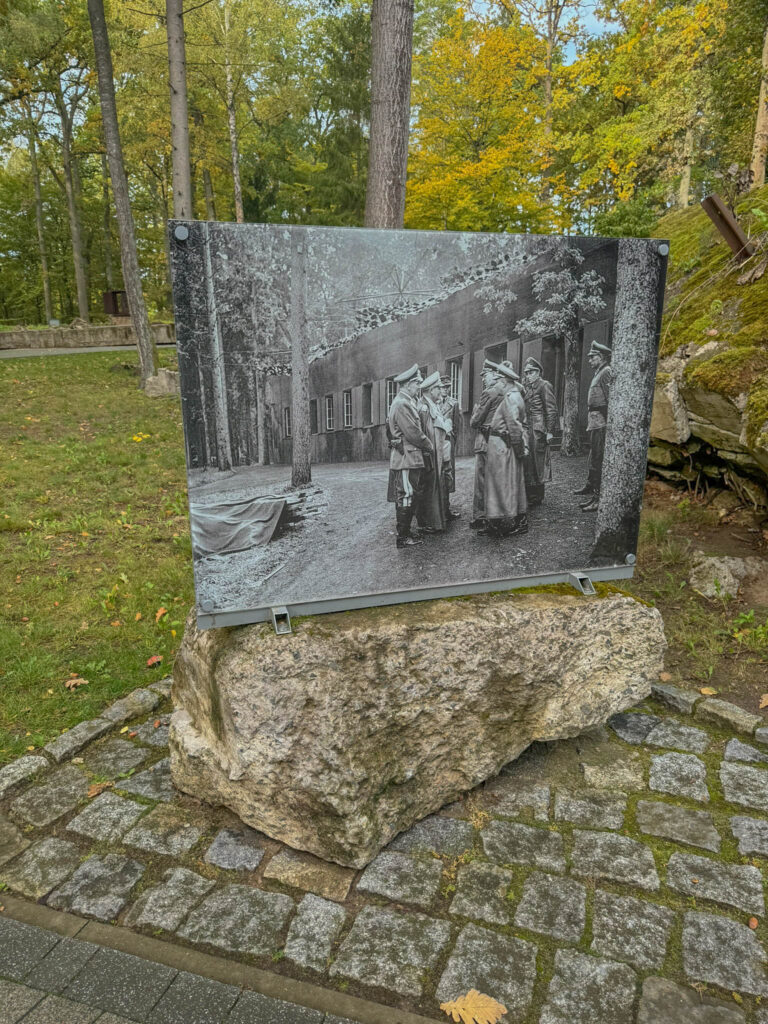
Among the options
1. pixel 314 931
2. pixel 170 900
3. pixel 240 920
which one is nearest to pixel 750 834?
pixel 314 931

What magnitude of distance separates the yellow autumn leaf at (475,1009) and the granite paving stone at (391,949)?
12 centimetres

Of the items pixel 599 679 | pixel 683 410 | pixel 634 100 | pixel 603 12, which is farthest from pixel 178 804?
pixel 603 12

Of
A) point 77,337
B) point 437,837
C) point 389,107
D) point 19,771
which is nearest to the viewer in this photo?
point 437,837

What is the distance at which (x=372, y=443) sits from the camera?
275 cm

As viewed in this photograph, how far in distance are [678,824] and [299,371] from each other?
8.55 ft

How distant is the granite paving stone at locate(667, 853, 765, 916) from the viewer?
8.25 feet

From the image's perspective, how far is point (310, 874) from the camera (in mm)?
2699

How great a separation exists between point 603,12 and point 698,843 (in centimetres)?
2279

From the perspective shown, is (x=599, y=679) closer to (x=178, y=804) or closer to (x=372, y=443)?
(x=372, y=443)

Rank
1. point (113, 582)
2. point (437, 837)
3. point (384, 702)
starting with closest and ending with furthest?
point (384, 702), point (437, 837), point (113, 582)

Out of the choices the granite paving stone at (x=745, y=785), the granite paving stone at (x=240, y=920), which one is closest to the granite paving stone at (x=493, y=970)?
the granite paving stone at (x=240, y=920)

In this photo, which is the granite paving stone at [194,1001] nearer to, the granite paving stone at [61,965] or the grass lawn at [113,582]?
the granite paving stone at [61,965]

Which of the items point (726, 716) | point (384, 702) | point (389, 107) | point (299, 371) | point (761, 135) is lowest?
point (726, 716)

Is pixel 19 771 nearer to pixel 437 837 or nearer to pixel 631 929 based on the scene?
pixel 437 837
